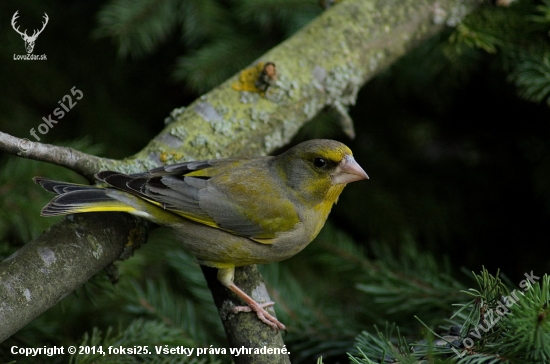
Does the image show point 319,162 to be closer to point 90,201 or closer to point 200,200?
point 200,200

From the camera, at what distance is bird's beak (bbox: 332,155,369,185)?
344 centimetres

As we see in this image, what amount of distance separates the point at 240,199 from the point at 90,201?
0.90 m

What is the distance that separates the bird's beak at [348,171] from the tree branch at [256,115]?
54 centimetres

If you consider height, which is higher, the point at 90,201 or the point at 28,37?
the point at 28,37

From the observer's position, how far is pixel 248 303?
3051 millimetres

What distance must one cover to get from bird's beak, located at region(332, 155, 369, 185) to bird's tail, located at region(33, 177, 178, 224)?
1.14 metres
